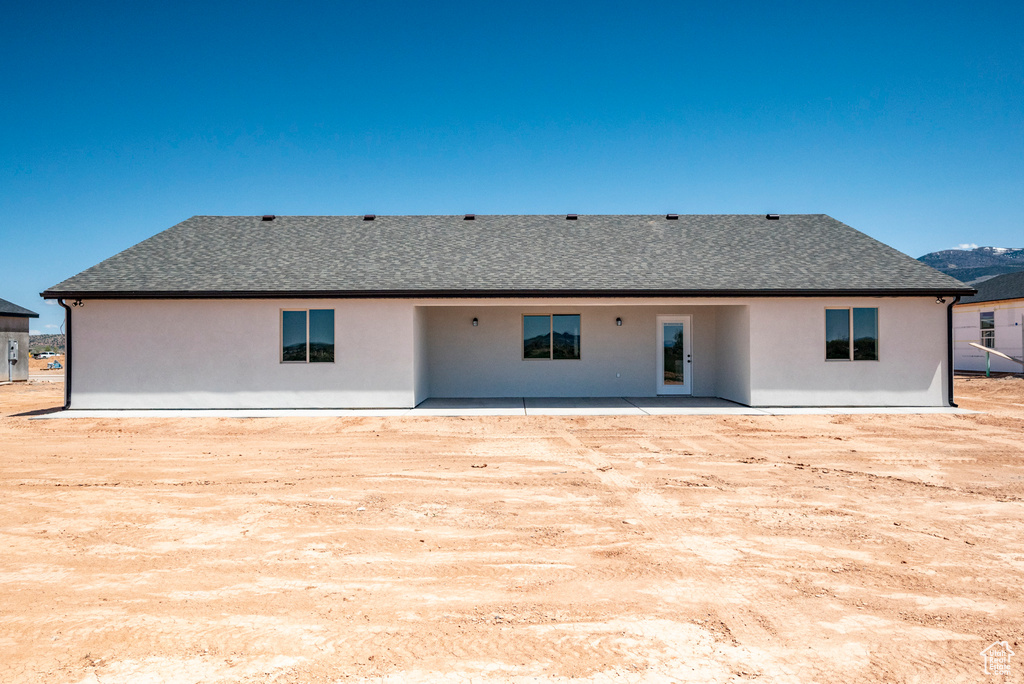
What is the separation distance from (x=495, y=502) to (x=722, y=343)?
10.5 meters

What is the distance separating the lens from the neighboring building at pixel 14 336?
22.1 meters

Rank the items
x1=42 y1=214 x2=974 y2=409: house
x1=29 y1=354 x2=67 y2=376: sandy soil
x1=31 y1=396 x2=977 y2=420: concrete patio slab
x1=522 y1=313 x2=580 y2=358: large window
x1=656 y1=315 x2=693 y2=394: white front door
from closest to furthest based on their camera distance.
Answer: x1=31 y1=396 x2=977 y2=420: concrete patio slab, x1=42 y1=214 x2=974 y2=409: house, x1=522 y1=313 x2=580 y2=358: large window, x1=656 y1=315 x2=693 y2=394: white front door, x1=29 y1=354 x2=67 y2=376: sandy soil

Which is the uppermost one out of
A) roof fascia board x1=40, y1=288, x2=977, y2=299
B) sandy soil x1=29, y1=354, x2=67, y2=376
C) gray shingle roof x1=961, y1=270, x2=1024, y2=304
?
gray shingle roof x1=961, y1=270, x2=1024, y2=304

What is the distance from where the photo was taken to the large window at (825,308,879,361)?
505 inches

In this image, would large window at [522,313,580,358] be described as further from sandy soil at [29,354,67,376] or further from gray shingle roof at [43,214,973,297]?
sandy soil at [29,354,67,376]

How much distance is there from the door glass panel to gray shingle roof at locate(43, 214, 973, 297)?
1943mm

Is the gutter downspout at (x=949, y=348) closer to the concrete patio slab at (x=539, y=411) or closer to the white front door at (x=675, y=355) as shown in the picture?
the concrete patio slab at (x=539, y=411)

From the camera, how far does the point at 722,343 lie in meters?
14.6

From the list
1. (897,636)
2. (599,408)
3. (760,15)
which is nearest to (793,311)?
(599,408)

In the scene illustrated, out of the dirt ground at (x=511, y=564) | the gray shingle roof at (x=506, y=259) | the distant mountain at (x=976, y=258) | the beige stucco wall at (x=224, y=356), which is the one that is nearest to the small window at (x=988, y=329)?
the gray shingle roof at (x=506, y=259)

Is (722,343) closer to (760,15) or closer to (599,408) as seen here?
(599,408)

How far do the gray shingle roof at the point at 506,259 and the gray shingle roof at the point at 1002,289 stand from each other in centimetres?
1165

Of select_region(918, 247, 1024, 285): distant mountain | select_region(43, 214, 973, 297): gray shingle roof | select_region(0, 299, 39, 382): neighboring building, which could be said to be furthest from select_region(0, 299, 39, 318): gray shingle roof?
select_region(918, 247, 1024, 285): distant mountain

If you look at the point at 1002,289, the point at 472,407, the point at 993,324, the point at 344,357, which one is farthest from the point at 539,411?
the point at 1002,289
